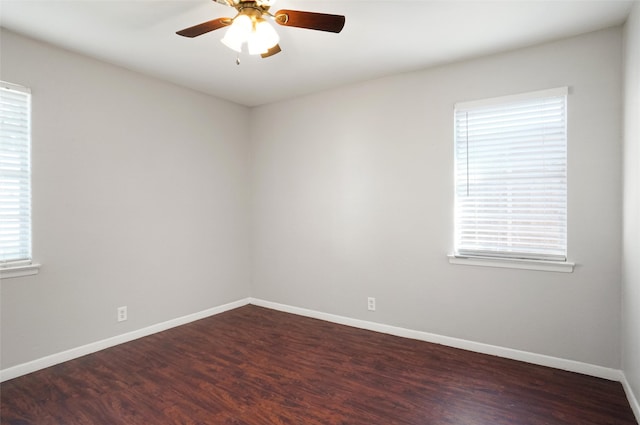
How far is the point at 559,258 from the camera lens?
111 inches

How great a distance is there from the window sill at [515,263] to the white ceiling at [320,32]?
1767mm

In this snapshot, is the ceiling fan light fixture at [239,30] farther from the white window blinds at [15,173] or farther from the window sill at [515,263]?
the window sill at [515,263]

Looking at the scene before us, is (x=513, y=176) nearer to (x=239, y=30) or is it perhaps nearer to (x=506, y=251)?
(x=506, y=251)

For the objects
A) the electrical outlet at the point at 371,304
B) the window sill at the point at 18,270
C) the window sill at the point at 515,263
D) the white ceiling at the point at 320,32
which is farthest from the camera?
the electrical outlet at the point at 371,304

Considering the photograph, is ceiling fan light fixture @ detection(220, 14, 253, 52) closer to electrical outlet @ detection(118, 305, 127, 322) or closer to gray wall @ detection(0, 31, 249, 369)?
gray wall @ detection(0, 31, 249, 369)

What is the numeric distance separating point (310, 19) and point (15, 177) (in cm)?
254

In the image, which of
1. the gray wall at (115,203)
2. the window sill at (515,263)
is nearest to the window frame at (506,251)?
the window sill at (515,263)

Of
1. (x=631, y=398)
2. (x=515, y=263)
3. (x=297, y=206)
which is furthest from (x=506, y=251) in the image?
(x=297, y=206)

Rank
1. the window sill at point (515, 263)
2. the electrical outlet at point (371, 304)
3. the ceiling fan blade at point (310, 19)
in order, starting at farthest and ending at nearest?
the electrical outlet at point (371, 304) < the window sill at point (515, 263) < the ceiling fan blade at point (310, 19)

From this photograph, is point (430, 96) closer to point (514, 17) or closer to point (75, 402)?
point (514, 17)

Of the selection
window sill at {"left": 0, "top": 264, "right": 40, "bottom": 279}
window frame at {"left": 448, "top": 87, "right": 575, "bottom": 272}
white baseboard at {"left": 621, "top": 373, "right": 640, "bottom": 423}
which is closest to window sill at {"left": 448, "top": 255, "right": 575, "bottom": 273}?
window frame at {"left": 448, "top": 87, "right": 575, "bottom": 272}

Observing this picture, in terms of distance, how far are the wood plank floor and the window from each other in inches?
38.2

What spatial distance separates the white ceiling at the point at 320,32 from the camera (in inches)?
91.7

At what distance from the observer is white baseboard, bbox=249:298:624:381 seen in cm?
268
